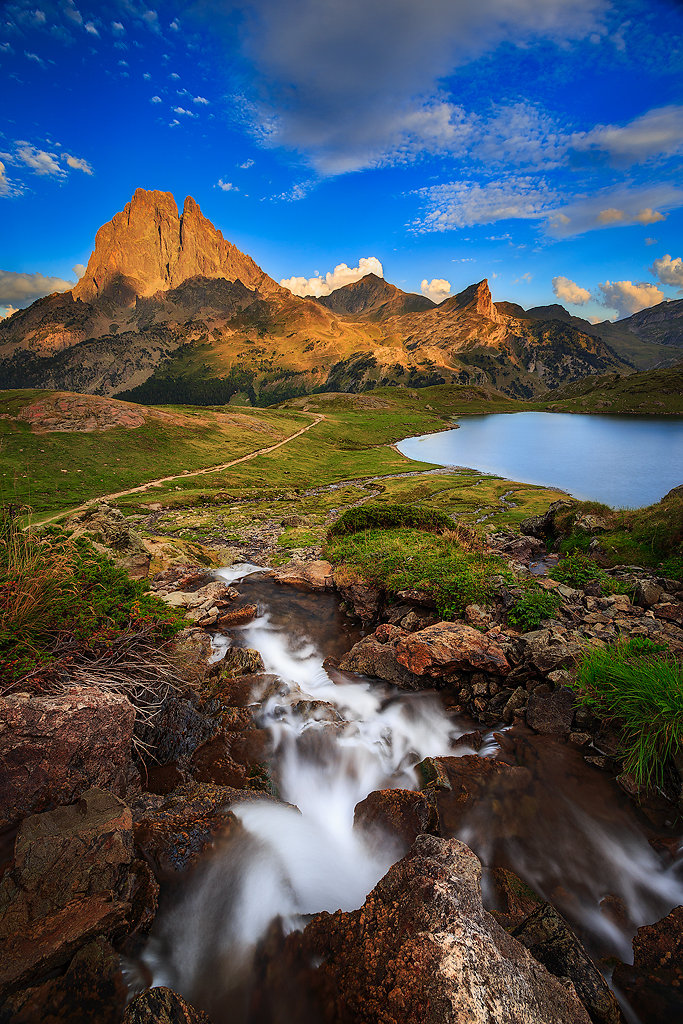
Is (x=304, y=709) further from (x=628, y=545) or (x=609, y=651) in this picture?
(x=628, y=545)

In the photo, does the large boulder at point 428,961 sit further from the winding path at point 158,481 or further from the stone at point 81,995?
the winding path at point 158,481

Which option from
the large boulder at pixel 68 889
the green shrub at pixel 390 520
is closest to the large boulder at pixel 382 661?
the large boulder at pixel 68 889

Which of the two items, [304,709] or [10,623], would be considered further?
[304,709]

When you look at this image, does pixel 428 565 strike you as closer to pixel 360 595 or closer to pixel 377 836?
pixel 360 595

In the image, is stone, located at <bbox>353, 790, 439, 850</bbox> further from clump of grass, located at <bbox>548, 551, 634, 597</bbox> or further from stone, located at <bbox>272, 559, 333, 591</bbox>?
stone, located at <bbox>272, 559, 333, 591</bbox>

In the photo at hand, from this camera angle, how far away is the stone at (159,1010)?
4320 millimetres

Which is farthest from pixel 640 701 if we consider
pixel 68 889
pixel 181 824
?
pixel 68 889

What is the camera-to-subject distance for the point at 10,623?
7625 millimetres

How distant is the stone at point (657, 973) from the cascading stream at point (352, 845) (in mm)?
486

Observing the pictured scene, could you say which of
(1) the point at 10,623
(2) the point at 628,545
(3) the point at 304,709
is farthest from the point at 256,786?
(2) the point at 628,545

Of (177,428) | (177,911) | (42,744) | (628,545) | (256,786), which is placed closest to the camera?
(177,911)

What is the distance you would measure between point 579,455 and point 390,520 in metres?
86.7

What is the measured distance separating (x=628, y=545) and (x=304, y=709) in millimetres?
15723

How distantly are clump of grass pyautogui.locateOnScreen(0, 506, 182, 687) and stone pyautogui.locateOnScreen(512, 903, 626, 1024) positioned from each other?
867 cm
